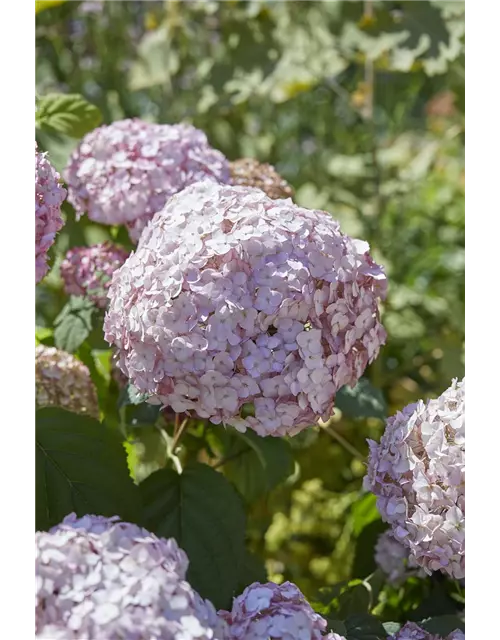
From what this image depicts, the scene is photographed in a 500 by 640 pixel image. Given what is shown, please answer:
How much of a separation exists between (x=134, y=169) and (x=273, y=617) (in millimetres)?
608

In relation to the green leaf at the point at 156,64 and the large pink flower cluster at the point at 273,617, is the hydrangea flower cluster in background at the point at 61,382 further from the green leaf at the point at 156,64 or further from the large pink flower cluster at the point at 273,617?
the green leaf at the point at 156,64

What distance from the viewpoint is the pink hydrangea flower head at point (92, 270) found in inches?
45.3

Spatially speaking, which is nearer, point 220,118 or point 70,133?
point 70,133

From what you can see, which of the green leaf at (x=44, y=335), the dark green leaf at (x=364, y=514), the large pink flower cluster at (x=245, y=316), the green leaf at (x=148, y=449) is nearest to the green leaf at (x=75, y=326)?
the green leaf at (x=44, y=335)

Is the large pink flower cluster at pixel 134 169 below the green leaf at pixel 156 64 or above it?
above

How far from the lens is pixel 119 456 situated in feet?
2.94

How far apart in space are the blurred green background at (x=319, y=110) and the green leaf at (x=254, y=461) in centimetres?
44

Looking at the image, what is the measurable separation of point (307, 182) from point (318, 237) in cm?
166

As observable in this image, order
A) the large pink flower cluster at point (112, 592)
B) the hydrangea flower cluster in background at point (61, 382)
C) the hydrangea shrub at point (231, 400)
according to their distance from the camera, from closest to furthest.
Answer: the large pink flower cluster at point (112, 592)
the hydrangea shrub at point (231, 400)
the hydrangea flower cluster in background at point (61, 382)

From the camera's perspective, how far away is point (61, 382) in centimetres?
106

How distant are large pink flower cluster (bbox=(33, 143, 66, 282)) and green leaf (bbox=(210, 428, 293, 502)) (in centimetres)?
38

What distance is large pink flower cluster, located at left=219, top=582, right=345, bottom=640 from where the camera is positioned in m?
0.67

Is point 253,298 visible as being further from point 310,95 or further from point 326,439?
point 310,95
